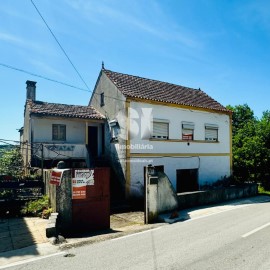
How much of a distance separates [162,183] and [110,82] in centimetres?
878

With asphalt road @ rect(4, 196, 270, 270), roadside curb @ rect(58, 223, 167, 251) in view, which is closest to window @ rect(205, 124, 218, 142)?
asphalt road @ rect(4, 196, 270, 270)

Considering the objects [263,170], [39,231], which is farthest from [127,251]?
[263,170]

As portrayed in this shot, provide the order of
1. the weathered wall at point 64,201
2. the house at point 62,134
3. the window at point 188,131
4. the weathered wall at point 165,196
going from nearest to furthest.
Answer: the weathered wall at point 64,201 < the weathered wall at point 165,196 < the house at point 62,134 < the window at point 188,131

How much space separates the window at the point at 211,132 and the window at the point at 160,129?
385 cm

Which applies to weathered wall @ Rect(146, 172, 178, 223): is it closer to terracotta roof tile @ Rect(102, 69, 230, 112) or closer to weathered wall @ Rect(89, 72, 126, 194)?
weathered wall @ Rect(89, 72, 126, 194)

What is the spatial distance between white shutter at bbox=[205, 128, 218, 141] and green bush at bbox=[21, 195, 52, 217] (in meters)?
12.3

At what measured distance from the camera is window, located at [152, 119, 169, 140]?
16.2m

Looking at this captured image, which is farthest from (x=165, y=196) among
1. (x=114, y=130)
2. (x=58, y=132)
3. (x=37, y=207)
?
(x=58, y=132)

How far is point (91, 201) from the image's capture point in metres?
8.94

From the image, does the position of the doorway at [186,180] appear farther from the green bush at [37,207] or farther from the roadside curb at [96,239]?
the green bush at [37,207]

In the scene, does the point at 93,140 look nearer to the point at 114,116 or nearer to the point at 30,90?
the point at 114,116

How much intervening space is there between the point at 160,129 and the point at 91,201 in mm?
8592

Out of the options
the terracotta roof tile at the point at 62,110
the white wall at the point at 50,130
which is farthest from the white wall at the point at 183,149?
the white wall at the point at 50,130

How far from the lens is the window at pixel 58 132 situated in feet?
56.7
